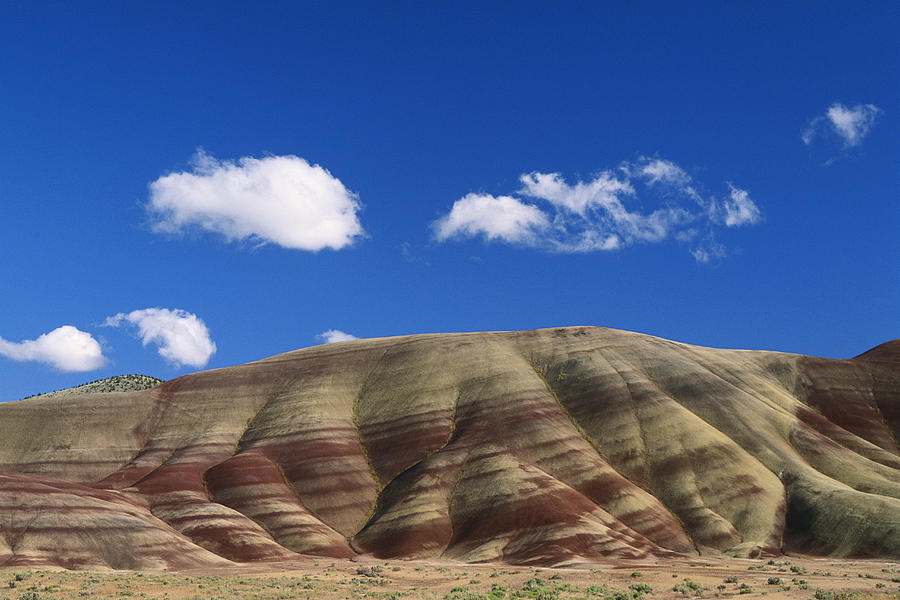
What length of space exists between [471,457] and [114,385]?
111m

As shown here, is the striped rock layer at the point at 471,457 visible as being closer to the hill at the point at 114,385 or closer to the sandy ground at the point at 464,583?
the sandy ground at the point at 464,583

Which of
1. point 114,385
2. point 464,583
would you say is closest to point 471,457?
point 464,583

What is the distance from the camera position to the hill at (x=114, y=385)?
7096 inches

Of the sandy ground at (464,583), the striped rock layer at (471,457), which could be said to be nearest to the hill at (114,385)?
the striped rock layer at (471,457)

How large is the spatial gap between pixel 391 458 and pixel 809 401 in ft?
233

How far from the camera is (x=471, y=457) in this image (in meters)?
110

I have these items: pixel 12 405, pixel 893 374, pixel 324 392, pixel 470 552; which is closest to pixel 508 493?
pixel 470 552

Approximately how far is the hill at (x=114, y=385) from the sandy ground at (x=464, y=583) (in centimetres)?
11931

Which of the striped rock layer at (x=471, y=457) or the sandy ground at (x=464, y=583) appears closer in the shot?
the sandy ground at (x=464, y=583)

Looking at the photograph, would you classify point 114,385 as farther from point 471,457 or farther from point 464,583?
point 464,583

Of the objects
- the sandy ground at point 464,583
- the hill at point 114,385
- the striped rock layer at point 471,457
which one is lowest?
the sandy ground at point 464,583

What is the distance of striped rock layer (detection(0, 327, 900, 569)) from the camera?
88.6 m

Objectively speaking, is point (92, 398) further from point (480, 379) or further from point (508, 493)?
point (508, 493)

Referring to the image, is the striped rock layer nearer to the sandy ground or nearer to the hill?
the sandy ground
